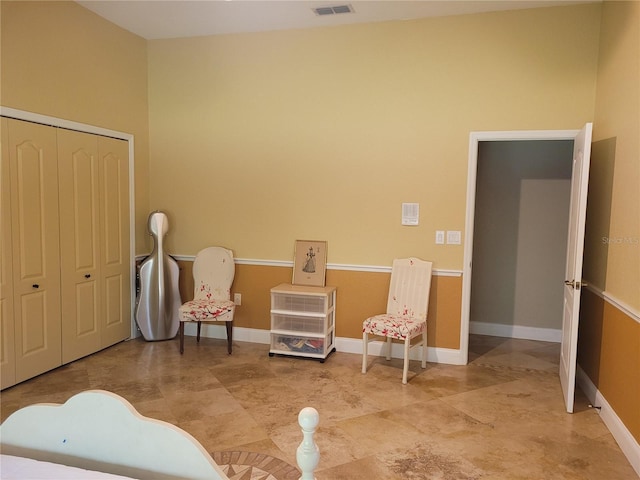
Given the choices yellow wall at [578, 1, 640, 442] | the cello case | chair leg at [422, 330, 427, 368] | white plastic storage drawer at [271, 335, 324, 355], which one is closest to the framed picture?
white plastic storage drawer at [271, 335, 324, 355]

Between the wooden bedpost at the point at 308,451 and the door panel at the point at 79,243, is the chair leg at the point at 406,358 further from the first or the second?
the door panel at the point at 79,243

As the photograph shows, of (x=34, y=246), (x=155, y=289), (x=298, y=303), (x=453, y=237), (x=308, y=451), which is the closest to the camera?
(x=308, y=451)

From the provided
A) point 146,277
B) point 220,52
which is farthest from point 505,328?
point 220,52

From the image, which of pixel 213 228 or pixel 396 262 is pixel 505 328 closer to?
pixel 396 262

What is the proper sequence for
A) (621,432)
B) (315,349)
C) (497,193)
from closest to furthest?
1. (621,432)
2. (315,349)
3. (497,193)

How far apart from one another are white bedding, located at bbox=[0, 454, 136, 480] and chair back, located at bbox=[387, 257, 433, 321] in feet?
10.2

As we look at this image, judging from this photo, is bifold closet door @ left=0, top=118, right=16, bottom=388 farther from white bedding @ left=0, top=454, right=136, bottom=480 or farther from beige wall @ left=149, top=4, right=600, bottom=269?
white bedding @ left=0, top=454, right=136, bottom=480

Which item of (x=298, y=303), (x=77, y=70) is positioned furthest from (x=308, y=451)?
(x=77, y=70)

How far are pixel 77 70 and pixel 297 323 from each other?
2858mm

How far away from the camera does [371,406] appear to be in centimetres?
331

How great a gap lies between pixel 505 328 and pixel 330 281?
2.07 meters

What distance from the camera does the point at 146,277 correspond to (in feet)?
15.0

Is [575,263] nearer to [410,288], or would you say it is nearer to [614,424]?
[614,424]

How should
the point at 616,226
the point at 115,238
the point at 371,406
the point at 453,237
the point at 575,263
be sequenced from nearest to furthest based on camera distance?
the point at 616,226 → the point at 575,263 → the point at 371,406 → the point at 453,237 → the point at 115,238
